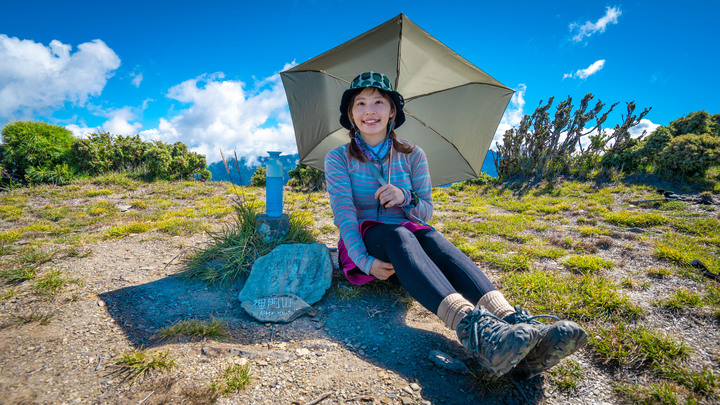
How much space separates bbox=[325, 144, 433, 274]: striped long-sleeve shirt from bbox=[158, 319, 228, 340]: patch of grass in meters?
1.22

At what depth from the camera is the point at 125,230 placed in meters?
4.58

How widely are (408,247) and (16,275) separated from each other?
3978 millimetres

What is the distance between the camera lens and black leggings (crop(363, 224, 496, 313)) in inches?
76.9

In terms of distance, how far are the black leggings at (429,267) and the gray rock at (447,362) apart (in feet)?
1.23

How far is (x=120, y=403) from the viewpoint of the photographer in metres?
1.53

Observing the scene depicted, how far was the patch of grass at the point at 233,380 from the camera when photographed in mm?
1623

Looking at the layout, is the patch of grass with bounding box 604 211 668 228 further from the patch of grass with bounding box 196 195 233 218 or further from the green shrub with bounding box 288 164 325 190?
the green shrub with bounding box 288 164 325 190

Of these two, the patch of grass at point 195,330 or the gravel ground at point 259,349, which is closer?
the gravel ground at point 259,349

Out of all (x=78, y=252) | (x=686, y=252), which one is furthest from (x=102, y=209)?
(x=686, y=252)

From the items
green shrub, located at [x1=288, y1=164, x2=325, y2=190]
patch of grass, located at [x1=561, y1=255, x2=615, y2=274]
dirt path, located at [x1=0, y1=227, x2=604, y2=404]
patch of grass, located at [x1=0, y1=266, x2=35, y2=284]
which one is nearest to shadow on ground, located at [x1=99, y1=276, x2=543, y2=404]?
dirt path, located at [x1=0, y1=227, x2=604, y2=404]

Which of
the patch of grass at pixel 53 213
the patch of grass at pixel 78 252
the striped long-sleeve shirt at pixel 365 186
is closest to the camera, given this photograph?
the striped long-sleeve shirt at pixel 365 186

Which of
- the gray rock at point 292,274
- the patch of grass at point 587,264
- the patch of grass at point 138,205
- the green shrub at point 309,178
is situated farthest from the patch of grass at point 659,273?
the green shrub at point 309,178

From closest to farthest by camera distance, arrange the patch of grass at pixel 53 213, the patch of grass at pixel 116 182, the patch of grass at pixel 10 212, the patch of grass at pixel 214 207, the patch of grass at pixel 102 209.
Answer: the patch of grass at pixel 10 212
the patch of grass at pixel 53 213
the patch of grass at pixel 102 209
the patch of grass at pixel 214 207
the patch of grass at pixel 116 182

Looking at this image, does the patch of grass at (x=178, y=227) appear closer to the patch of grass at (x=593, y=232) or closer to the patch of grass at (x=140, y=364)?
the patch of grass at (x=140, y=364)
